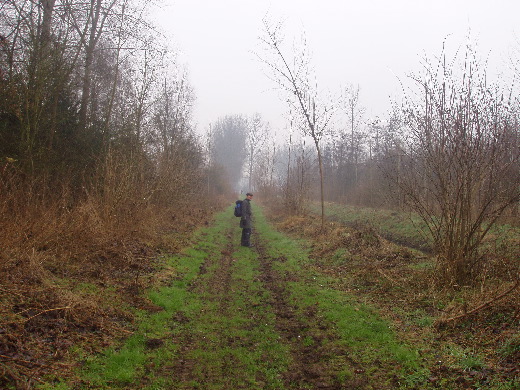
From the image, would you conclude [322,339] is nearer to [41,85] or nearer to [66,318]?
[66,318]

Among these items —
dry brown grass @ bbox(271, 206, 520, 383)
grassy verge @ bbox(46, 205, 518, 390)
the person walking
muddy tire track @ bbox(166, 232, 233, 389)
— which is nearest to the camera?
grassy verge @ bbox(46, 205, 518, 390)

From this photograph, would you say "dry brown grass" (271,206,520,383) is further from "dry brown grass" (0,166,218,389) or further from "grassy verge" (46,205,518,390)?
"dry brown grass" (0,166,218,389)

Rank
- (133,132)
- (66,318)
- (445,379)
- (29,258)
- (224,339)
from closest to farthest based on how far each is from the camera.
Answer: (445,379)
(66,318)
(224,339)
(29,258)
(133,132)

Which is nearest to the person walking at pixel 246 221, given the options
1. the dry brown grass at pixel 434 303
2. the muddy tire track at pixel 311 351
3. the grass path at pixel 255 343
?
the dry brown grass at pixel 434 303

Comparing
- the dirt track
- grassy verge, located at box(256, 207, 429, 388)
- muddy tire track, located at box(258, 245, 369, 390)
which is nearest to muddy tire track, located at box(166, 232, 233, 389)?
the dirt track

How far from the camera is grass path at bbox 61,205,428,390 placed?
442 centimetres

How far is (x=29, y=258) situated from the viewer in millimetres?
6289

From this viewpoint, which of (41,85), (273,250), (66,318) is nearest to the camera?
(66,318)

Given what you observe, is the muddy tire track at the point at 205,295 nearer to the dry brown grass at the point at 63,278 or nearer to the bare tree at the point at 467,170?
the dry brown grass at the point at 63,278

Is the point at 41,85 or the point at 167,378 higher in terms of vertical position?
the point at 41,85

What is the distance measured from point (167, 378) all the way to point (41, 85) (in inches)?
367

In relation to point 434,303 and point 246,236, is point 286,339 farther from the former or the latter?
point 246,236

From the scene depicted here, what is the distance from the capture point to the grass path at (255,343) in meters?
4.42

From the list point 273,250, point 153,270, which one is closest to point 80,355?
point 153,270
